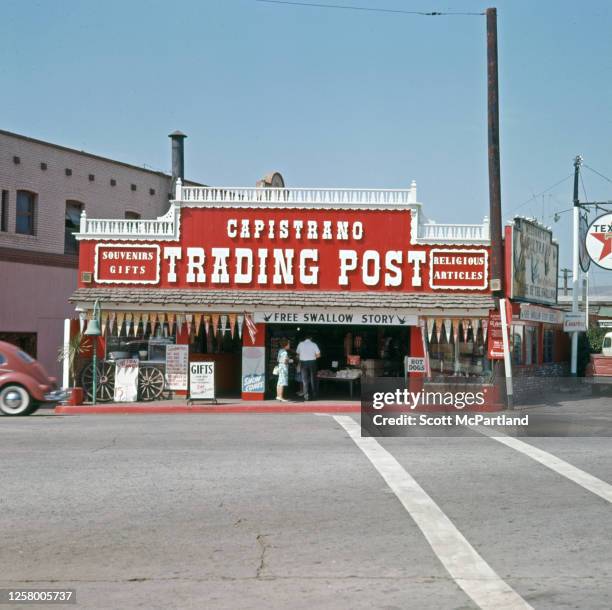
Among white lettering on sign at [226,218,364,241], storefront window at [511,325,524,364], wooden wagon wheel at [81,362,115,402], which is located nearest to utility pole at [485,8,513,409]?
storefront window at [511,325,524,364]

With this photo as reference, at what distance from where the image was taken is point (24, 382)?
61.4 ft

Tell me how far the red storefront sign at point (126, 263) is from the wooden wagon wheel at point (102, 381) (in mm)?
2439

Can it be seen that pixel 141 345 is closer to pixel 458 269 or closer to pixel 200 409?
pixel 200 409

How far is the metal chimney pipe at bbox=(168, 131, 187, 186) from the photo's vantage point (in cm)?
3319

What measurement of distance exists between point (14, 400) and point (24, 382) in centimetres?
46

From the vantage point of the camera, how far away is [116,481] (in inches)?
394

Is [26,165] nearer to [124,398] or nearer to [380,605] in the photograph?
[124,398]

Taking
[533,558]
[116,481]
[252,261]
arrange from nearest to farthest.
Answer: [533,558] → [116,481] → [252,261]

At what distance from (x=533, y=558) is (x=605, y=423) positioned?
10.2m

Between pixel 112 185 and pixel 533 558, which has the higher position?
pixel 112 185

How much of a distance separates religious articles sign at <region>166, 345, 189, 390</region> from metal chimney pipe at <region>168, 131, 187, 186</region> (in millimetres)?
12446

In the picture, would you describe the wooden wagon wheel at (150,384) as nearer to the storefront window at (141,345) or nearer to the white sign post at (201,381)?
the storefront window at (141,345)

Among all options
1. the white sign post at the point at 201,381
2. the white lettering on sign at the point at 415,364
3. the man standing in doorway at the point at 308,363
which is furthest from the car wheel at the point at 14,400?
the white lettering on sign at the point at 415,364

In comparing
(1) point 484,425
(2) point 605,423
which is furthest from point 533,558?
(2) point 605,423
